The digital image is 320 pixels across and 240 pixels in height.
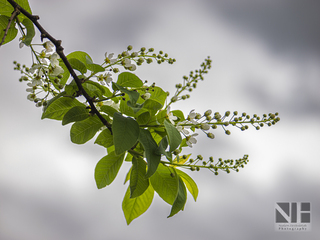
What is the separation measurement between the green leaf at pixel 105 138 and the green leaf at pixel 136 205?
150 mm

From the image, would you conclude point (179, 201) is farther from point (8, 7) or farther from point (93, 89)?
point (8, 7)

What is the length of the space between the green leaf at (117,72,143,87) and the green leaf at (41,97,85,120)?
0.33 feet

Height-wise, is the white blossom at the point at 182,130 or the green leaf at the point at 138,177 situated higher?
the white blossom at the point at 182,130

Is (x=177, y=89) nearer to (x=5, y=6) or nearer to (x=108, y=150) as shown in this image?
(x=108, y=150)

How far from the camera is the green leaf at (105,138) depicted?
1.74ft

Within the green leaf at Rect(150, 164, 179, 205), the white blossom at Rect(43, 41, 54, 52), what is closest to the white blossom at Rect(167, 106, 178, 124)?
the green leaf at Rect(150, 164, 179, 205)

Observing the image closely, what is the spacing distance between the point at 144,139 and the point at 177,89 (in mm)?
173

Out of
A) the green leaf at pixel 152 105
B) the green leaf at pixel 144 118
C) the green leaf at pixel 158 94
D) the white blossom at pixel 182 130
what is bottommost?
the white blossom at pixel 182 130

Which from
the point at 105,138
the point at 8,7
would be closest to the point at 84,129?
the point at 105,138

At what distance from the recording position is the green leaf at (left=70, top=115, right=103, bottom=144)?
52 cm

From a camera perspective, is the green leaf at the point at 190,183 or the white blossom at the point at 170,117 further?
the green leaf at the point at 190,183

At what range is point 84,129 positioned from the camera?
1.73 ft

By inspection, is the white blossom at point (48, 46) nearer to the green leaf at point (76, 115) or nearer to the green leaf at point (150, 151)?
the green leaf at point (76, 115)

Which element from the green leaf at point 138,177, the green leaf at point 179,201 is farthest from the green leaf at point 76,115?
the green leaf at point 179,201
